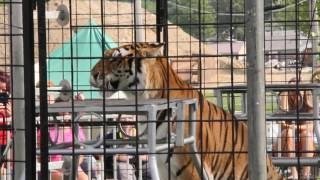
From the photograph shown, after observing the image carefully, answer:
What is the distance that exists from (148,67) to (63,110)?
5.81ft

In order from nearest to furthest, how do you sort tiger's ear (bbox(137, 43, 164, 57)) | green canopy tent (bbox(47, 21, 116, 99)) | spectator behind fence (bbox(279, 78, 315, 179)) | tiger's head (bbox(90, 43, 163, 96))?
green canopy tent (bbox(47, 21, 116, 99)) → tiger's ear (bbox(137, 43, 164, 57)) → tiger's head (bbox(90, 43, 163, 96)) → spectator behind fence (bbox(279, 78, 315, 179))

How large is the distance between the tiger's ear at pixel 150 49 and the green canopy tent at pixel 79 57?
0.28 metres

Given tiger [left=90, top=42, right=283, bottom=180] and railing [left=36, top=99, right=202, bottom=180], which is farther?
tiger [left=90, top=42, right=283, bottom=180]

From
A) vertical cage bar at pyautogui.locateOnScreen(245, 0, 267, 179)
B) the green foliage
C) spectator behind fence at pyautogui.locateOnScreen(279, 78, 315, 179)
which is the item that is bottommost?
spectator behind fence at pyautogui.locateOnScreen(279, 78, 315, 179)

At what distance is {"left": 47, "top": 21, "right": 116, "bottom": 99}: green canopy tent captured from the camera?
4120 millimetres

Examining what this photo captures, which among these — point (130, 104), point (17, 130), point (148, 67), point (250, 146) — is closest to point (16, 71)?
point (17, 130)

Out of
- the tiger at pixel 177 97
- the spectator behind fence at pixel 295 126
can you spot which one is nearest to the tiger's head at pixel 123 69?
the tiger at pixel 177 97

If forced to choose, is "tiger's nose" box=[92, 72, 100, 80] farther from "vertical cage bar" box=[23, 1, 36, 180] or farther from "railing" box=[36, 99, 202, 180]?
"vertical cage bar" box=[23, 1, 36, 180]

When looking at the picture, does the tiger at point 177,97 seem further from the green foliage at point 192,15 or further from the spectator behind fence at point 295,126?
the spectator behind fence at point 295,126

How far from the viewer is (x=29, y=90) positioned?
3703mm

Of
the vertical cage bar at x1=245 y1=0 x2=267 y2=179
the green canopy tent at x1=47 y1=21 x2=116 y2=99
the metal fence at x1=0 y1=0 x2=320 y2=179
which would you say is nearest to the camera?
the vertical cage bar at x1=245 y1=0 x2=267 y2=179

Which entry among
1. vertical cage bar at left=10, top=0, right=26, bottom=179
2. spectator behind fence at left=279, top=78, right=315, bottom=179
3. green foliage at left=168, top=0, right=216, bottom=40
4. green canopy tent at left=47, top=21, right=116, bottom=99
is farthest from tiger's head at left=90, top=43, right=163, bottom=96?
spectator behind fence at left=279, top=78, right=315, bottom=179

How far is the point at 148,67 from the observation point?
5.86 meters

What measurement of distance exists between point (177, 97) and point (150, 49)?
0.74 meters
